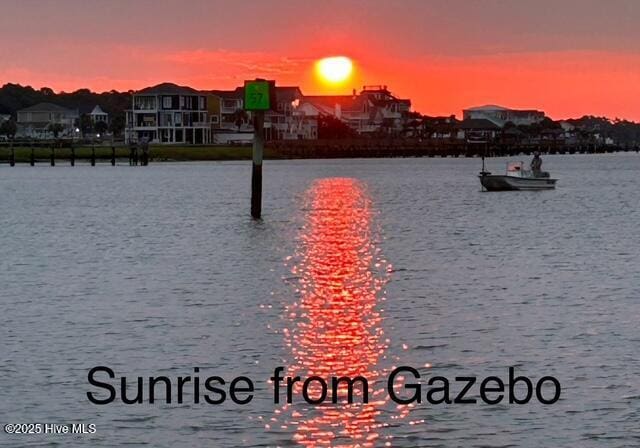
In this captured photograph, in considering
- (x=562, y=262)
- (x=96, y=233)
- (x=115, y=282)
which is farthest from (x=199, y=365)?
(x=96, y=233)

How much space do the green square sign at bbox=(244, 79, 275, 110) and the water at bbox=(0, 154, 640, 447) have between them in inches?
248

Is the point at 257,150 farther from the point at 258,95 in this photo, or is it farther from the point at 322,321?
the point at 322,321

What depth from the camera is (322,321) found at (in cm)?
2916

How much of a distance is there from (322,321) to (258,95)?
33.1 meters

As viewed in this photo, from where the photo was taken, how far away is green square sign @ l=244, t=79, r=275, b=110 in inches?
2395

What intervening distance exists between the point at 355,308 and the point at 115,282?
9.66 meters

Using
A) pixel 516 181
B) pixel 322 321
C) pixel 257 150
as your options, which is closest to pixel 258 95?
pixel 257 150

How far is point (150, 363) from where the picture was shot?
23.7 meters

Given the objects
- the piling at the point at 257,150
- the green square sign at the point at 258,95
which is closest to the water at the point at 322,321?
the piling at the point at 257,150

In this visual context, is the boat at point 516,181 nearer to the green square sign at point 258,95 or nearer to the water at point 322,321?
the water at point 322,321

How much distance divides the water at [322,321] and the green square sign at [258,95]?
631 cm

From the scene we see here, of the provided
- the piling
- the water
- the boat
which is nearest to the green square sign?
the piling

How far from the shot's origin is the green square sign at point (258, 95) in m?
60.8

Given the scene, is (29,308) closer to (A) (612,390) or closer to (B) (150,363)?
(B) (150,363)
